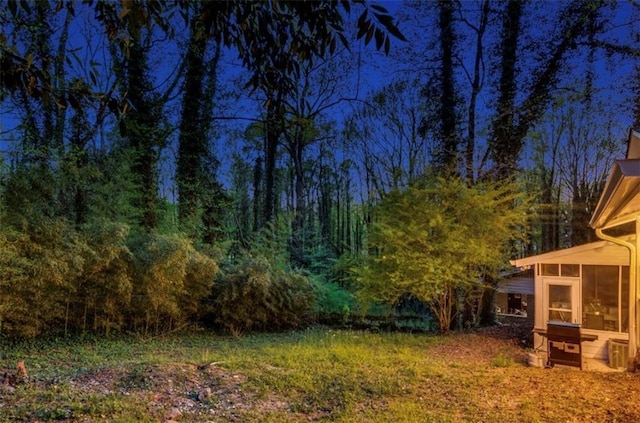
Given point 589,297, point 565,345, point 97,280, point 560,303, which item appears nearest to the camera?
point 565,345

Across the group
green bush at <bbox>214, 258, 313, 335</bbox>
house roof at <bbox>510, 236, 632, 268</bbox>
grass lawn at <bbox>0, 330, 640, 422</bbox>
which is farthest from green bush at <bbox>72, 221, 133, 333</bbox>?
house roof at <bbox>510, 236, 632, 268</bbox>

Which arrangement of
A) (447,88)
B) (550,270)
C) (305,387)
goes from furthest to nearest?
(447,88) < (550,270) < (305,387)

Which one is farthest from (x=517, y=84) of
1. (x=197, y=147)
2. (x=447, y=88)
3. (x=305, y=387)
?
(x=305, y=387)

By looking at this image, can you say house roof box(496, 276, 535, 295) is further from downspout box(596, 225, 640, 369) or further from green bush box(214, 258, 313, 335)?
green bush box(214, 258, 313, 335)

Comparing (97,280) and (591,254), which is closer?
(591,254)

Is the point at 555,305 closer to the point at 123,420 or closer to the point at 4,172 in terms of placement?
the point at 123,420

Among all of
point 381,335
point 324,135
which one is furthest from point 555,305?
point 324,135

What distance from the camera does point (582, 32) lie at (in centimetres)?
927

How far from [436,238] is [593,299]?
267 cm

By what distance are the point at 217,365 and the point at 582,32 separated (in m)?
10.8

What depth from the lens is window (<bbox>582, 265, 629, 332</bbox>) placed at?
6047 millimetres

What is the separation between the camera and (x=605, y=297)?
6.19 meters

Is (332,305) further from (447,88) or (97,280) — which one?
(447,88)

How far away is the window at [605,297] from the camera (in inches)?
238
